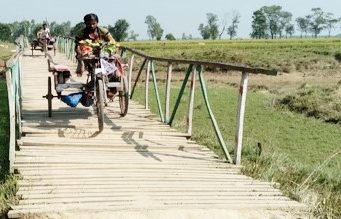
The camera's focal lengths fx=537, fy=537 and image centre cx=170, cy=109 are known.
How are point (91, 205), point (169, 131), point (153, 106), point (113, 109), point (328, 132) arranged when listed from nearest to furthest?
point (91, 205)
point (169, 131)
point (113, 109)
point (328, 132)
point (153, 106)

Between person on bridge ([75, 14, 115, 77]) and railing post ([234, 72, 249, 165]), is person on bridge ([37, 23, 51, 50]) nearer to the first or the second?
person on bridge ([75, 14, 115, 77])

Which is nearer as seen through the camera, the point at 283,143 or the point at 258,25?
the point at 283,143

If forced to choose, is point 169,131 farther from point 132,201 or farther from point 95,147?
point 132,201

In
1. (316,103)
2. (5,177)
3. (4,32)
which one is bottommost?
(316,103)

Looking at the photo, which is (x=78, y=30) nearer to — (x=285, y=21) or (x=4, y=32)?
(x=4, y=32)

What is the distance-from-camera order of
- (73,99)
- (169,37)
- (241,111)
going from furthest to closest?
(169,37) → (73,99) → (241,111)

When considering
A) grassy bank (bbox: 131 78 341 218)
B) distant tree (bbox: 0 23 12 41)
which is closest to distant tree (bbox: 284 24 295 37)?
distant tree (bbox: 0 23 12 41)

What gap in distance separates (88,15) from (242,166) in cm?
353

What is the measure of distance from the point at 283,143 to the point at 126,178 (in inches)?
364

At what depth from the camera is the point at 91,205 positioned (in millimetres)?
4277

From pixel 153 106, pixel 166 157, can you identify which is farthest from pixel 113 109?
pixel 153 106

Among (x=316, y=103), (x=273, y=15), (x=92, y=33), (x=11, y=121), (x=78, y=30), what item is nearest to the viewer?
(x=11, y=121)

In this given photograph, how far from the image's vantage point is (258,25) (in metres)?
123

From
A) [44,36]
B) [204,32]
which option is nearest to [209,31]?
[204,32]
